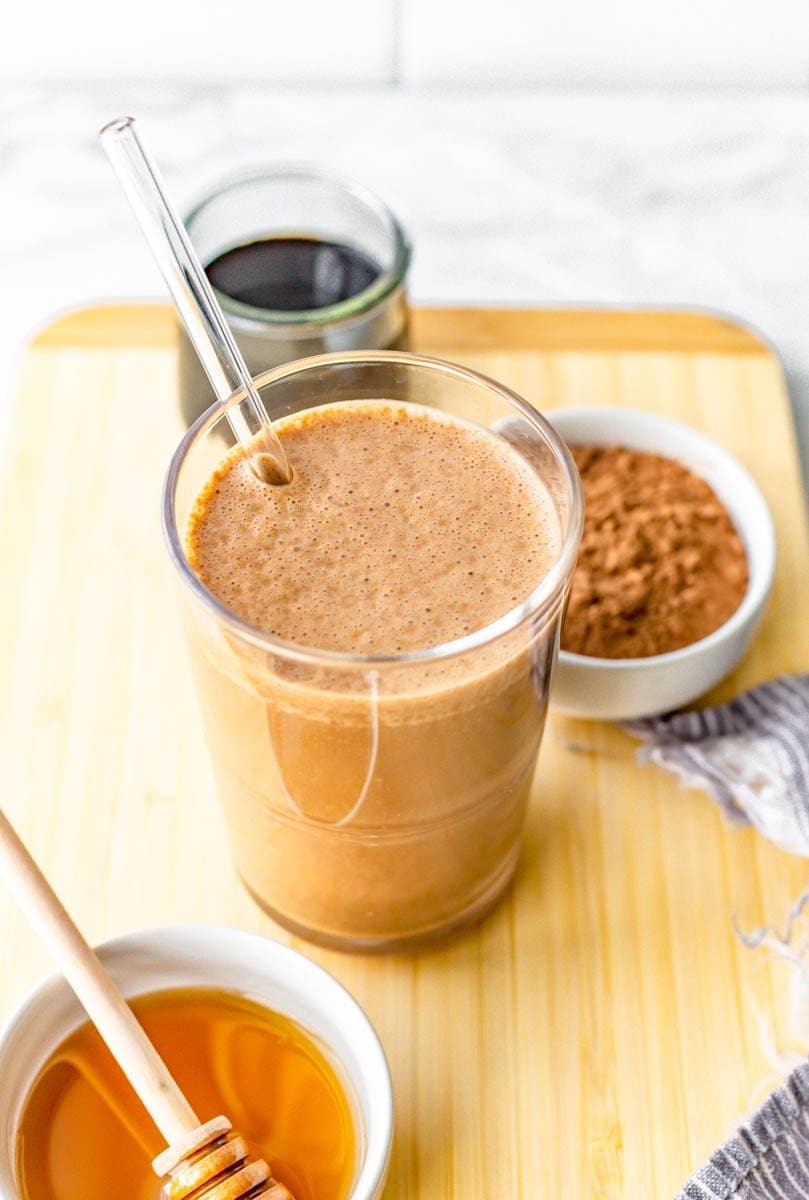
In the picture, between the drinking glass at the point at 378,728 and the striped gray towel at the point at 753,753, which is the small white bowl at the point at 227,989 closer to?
the drinking glass at the point at 378,728

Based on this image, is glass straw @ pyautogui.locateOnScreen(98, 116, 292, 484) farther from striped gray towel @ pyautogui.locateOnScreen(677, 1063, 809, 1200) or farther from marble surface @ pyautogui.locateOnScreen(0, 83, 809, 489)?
marble surface @ pyautogui.locateOnScreen(0, 83, 809, 489)

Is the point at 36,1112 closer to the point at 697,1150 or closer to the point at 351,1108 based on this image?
the point at 351,1108

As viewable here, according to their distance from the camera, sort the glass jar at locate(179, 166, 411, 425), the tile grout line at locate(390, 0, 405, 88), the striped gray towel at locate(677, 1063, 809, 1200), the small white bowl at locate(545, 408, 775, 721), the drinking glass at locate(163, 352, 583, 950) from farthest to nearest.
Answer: the tile grout line at locate(390, 0, 405, 88) → the glass jar at locate(179, 166, 411, 425) → the small white bowl at locate(545, 408, 775, 721) → the striped gray towel at locate(677, 1063, 809, 1200) → the drinking glass at locate(163, 352, 583, 950)

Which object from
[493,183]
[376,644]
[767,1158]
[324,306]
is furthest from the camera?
[493,183]

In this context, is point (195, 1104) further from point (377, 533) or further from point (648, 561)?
point (648, 561)

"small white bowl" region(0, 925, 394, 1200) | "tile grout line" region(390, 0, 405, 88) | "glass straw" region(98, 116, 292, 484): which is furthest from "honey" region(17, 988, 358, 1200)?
"tile grout line" region(390, 0, 405, 88)

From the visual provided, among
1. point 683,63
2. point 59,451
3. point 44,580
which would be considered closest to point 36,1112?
point 44,580

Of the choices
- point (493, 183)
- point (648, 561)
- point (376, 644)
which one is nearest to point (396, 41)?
point (493, 183)
